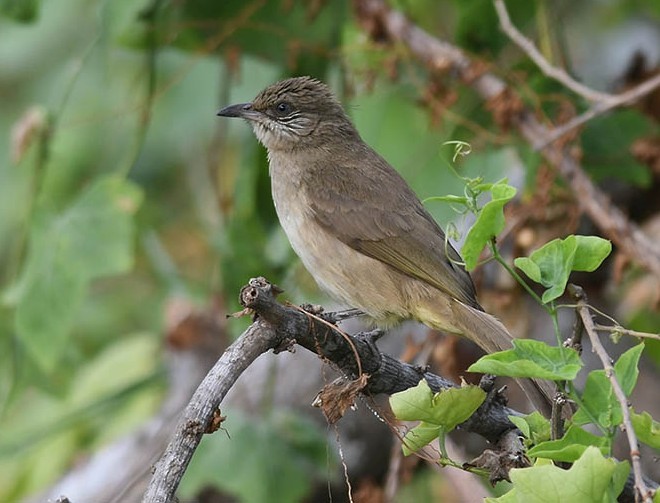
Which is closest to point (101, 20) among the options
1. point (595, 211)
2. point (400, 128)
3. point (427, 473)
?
point (400, 128)

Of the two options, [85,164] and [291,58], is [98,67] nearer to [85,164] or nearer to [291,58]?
[291,58]

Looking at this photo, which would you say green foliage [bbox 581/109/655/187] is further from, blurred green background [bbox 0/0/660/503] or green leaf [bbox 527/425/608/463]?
green leaf [bbox 527/425/608/463]

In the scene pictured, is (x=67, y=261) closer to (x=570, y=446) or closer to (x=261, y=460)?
(x=261, y=460)

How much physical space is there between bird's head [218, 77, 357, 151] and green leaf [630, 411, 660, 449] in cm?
258

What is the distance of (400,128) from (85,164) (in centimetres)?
267

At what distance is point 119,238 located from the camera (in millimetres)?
4676

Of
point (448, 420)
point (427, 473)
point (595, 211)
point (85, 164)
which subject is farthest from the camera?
Answer: point (85, 164)

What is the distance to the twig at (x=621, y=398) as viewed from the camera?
6.68ft

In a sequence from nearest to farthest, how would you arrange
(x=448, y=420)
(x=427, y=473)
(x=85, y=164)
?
1. (x=448, y=420)
2. (x=427, y=473)
3. (x=85, y=164)

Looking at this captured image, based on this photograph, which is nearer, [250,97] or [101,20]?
[101,20]

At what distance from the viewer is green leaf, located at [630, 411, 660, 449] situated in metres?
2.29

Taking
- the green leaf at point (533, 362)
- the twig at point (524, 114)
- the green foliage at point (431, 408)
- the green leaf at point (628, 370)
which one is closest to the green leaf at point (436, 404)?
the green foliage at point (431, 408)

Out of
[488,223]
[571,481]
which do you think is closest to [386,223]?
[488,223]

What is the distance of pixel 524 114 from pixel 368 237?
105 centimetres
